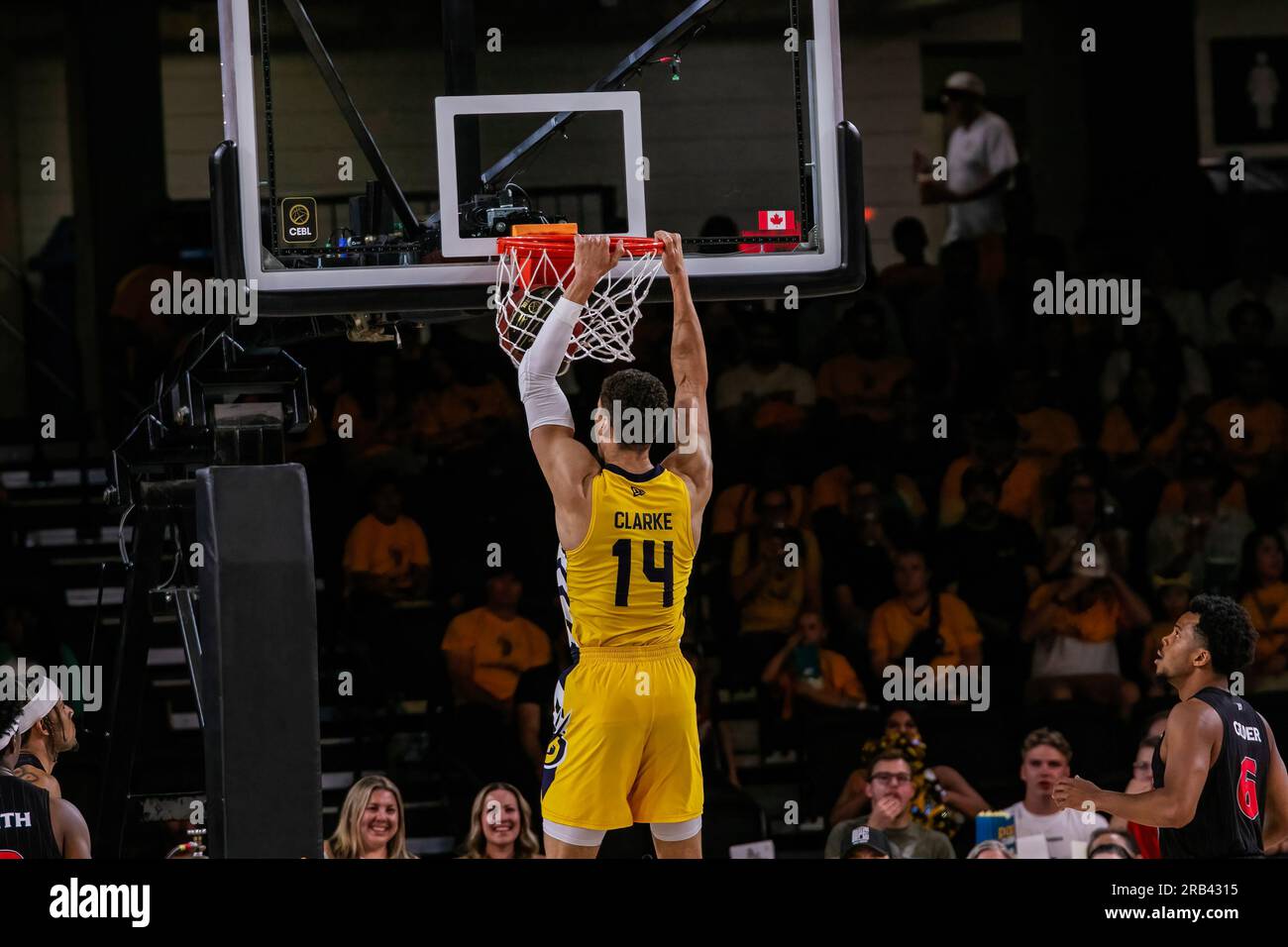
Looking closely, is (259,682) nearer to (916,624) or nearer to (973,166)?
(916,624)

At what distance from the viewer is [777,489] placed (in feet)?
33.6

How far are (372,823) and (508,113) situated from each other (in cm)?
317

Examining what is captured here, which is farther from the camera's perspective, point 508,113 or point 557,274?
point 508,113

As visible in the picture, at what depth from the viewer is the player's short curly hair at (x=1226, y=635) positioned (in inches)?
233

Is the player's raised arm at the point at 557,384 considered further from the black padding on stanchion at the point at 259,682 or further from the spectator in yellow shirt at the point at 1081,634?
the spectator in yellow shirt at the point at 1081,634

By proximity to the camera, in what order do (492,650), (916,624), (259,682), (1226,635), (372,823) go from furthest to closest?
(916,624) < (492,650) < (372,823) < (1226,635) < (259,682)

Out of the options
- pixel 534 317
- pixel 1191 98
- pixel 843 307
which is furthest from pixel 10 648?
pixel 1191 98

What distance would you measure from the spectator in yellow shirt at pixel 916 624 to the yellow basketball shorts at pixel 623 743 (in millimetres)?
3802

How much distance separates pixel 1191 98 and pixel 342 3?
7688 mm

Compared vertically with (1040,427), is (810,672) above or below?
below

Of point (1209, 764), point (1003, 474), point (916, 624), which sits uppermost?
point (1003, 474)

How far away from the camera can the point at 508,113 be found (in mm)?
6207

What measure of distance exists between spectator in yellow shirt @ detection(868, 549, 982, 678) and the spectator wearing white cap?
10.7 feet

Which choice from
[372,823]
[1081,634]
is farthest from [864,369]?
[372,823]
